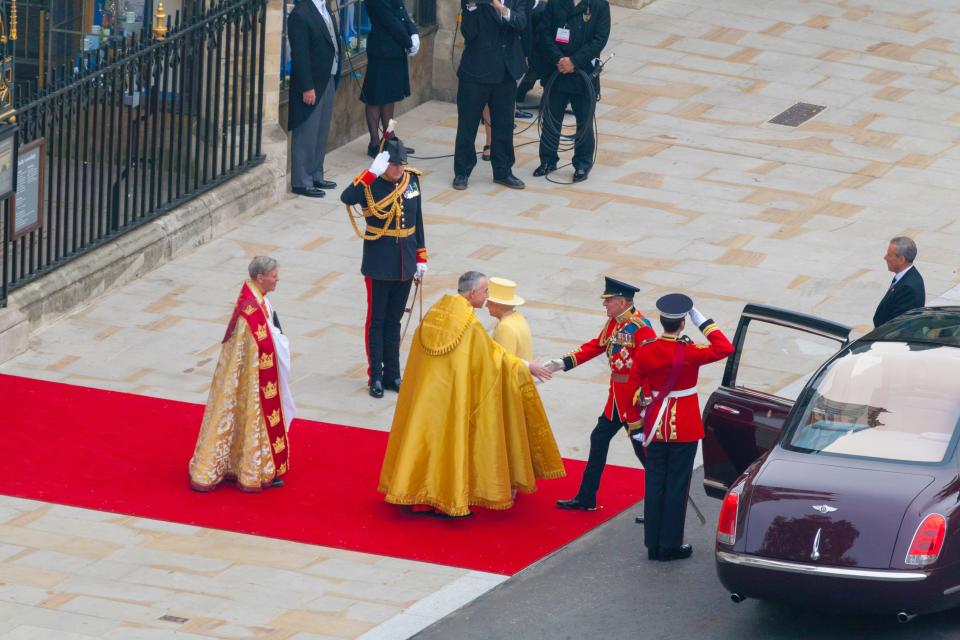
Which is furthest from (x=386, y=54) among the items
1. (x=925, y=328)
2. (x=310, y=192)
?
(x=925, y=328)

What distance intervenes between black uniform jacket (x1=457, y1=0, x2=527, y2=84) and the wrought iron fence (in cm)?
202

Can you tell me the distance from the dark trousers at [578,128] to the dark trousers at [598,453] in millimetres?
7063

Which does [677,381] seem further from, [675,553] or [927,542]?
[927,542]

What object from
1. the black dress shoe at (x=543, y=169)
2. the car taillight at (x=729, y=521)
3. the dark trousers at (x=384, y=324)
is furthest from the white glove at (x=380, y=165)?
the black dress shoe at (x=543, y=169)

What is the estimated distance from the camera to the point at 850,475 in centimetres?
991

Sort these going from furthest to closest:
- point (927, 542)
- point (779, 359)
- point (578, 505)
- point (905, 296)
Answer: point (779, 359), point (905, 296), point (578, 505), point (927, 542)

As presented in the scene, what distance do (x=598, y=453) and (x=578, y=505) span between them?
41 centimetres

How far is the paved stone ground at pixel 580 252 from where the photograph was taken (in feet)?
35.2

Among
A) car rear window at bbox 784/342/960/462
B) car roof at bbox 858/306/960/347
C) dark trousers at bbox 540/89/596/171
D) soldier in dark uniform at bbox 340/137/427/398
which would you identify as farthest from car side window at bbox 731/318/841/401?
dark trousers at bbox 540/89/596/171

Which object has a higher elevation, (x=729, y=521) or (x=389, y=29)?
(x=389, y=29)

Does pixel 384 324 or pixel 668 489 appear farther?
pixel 384 324

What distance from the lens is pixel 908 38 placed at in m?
23.1

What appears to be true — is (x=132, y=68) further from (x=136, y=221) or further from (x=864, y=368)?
(x=864, y=368)

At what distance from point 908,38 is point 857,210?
5699 mm
